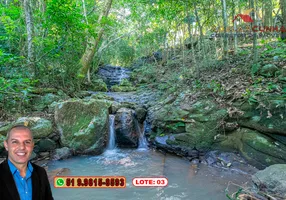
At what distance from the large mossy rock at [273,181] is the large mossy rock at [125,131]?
4.19 metres

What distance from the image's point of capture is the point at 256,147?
4.71m

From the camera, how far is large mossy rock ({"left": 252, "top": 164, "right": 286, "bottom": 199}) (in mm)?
3109

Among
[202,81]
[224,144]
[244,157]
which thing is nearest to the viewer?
[244,157]

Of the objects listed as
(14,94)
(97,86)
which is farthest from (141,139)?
(97,86)

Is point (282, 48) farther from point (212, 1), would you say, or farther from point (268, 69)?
point (212, 1)

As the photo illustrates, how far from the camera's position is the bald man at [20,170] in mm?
1436

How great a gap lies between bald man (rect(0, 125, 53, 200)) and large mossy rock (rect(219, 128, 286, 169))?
4602 mm

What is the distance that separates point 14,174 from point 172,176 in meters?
3.82

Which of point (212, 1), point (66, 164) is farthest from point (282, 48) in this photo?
point (66, 164)

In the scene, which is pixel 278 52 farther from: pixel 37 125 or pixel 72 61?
pixel 37 125

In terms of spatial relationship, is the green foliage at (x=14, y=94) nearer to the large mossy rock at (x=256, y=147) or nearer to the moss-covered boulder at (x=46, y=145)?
the moss-covered boulder at (x=46, y=145)

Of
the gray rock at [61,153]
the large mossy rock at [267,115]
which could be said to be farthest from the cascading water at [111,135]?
the large mossy rock at [267,115]

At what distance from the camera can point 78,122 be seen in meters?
6.62

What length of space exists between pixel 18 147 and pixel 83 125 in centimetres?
521
